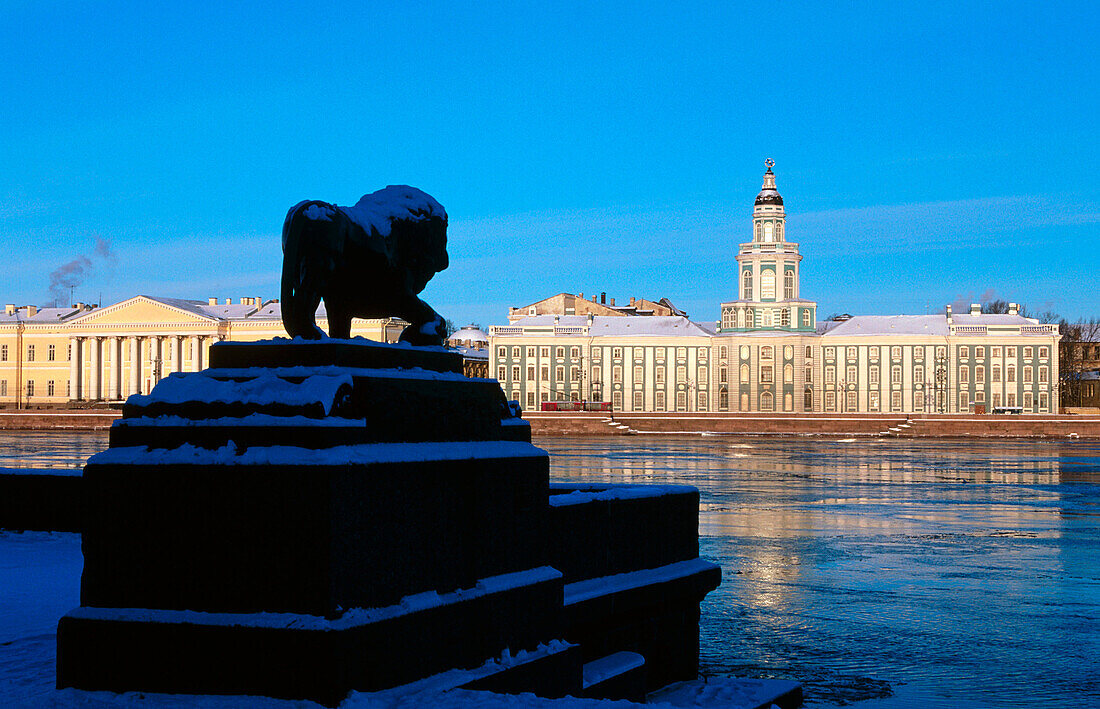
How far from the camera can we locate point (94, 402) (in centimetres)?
7625

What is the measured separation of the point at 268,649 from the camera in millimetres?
3549

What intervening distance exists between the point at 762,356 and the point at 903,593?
7083 centimetres

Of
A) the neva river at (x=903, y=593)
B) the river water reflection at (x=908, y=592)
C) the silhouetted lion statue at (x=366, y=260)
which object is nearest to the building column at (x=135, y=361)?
the neva river at (x=903, y=593)

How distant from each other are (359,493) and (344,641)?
43cm

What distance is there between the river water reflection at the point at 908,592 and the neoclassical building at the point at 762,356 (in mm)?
56222

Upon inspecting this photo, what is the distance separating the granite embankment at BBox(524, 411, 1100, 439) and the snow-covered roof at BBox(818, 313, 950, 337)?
1562 cm

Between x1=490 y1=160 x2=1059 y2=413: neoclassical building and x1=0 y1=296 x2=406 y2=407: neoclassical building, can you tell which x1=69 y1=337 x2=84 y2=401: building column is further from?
x1=490 y1=160 x2=1059 y2=413: neoclassical building

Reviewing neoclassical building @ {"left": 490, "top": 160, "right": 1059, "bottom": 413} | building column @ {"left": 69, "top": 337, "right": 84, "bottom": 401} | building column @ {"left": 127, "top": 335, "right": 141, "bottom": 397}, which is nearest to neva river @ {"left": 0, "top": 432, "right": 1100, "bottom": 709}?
neoclassical building @ {"left": 490, "top": 160, "right": 1059, "bottom": 413}

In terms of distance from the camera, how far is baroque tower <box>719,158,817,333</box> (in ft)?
260

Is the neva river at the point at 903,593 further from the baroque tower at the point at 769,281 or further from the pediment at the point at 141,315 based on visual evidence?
the pediment at the point at 141,315

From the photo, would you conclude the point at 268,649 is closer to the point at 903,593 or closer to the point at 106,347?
the point at 903,593

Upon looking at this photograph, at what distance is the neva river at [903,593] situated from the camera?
6.81 meters

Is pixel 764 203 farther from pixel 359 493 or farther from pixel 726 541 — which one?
pixel 359 493

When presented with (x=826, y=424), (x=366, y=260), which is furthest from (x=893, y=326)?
(x=366, y=260)
